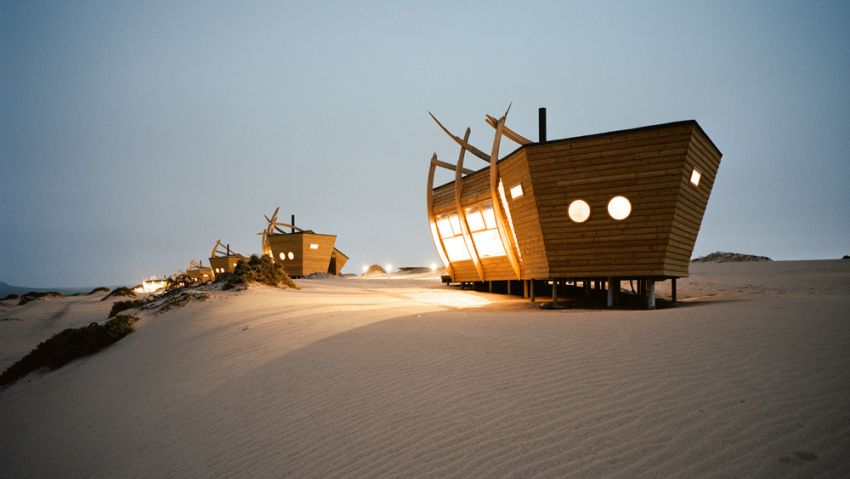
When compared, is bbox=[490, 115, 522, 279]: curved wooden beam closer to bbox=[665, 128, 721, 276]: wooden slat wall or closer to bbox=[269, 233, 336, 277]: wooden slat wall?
bbox=[665, 128, 721, 276]: wooden slat wall

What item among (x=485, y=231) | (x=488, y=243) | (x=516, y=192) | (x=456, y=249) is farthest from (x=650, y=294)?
(x=456, y=249)

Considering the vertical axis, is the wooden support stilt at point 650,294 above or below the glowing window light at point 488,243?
below

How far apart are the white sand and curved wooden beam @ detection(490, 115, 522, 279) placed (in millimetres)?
7406

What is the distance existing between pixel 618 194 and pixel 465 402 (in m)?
→ 9.89

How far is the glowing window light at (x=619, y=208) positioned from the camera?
38.1 ft

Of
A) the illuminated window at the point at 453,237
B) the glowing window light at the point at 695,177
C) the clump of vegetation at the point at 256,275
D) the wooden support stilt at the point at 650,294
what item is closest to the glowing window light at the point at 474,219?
the illuminated window at the point at 453,237

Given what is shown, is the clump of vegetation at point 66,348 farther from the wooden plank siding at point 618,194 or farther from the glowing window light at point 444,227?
the glowing window light at point 444,227

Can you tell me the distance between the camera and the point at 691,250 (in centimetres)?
1341

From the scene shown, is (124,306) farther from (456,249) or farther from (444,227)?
(456,249)

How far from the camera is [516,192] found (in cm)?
1366

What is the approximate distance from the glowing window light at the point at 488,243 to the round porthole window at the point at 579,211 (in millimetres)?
4167

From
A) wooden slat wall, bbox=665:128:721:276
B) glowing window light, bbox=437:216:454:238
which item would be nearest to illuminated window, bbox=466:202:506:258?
glowing window light, bbox=437:216:454:238

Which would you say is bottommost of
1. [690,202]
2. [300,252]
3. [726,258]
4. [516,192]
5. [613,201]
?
[726,258]

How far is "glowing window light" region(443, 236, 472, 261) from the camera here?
63.5 ft
